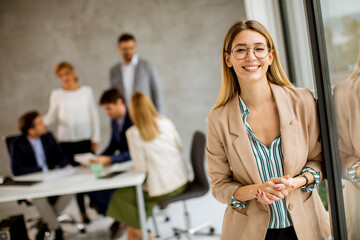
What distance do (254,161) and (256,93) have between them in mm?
239

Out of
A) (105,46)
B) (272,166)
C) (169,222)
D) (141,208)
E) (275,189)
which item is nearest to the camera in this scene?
(275,189)

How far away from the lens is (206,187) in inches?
118

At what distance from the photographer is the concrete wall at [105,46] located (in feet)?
17.7

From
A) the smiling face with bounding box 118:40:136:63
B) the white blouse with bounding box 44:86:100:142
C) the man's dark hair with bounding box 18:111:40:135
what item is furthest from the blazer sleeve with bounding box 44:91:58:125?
the smiling face with bounding box 118:40:136:63

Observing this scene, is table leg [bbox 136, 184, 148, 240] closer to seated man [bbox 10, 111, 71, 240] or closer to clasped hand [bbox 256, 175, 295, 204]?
seated man [bbox 10, 111, 71, 240]

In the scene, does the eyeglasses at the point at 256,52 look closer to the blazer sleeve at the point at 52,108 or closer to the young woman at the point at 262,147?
the young woman at the point at 262,147

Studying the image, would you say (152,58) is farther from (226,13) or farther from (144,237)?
(144,237)

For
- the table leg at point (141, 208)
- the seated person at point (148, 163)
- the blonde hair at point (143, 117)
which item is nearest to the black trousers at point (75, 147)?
the seated person at point (148, 163)

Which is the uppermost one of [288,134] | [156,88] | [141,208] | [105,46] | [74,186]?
[105,46]

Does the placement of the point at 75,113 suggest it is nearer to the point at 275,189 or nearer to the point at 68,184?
the point at 68,184

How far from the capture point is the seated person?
9.64 feet

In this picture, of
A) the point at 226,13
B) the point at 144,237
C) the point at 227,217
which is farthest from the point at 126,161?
the point at 226,13

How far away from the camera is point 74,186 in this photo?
285 cm

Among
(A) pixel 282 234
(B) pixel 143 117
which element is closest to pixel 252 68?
(A) pixel 282 234
